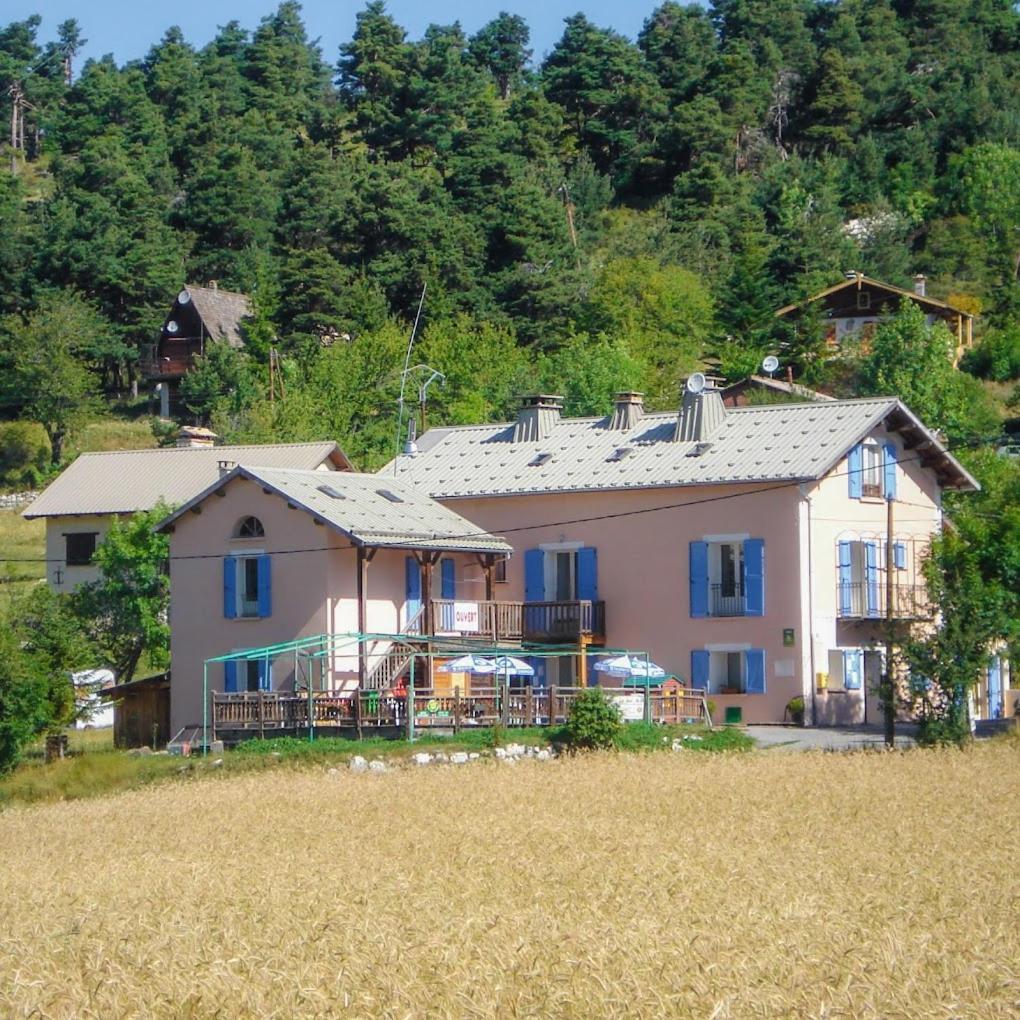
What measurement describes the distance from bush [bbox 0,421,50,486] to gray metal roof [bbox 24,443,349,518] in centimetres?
1502

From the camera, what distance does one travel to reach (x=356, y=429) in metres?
71.1

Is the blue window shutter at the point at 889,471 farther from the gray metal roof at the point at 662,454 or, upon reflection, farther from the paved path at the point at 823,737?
the paved path at the point at 823,737

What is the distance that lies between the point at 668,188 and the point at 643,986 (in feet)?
367

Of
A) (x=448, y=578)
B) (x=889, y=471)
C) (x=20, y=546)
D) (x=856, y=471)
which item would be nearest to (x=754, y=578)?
(x=856, y=471)

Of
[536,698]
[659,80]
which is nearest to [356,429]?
[536,698]

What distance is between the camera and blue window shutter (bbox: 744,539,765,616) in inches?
1636

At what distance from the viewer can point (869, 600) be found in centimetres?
4269

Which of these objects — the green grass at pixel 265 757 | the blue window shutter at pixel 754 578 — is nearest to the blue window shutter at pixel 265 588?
the green grass at pixel 265 757

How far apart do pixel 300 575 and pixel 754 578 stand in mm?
10428

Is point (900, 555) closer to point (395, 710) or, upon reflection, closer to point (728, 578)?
point (728, 578)

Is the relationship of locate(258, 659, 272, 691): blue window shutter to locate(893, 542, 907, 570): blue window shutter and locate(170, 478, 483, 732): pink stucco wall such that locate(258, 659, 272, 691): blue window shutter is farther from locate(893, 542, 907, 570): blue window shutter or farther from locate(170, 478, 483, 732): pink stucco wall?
locate(893, 542, 907, 570): blue window shutter

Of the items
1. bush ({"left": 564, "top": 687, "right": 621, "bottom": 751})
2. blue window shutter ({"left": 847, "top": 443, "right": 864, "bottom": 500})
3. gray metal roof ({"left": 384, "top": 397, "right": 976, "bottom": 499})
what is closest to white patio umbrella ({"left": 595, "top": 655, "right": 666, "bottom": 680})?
bush ({"left": 564, "top": 687, "right": 621, "bottom": 751})

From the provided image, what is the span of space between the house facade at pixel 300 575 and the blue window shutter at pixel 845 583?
7952 mm

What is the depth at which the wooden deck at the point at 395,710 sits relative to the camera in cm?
3750
